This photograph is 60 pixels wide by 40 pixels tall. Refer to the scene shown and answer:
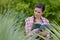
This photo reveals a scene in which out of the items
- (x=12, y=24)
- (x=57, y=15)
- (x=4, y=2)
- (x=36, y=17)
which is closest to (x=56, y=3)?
(x=57, y=15)

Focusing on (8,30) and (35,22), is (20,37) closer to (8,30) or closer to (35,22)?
(8,30)

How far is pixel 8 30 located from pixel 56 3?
5.36 meters

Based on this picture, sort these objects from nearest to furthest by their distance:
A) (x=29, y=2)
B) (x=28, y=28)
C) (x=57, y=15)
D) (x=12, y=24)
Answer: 1. (x=12, y=24)
2. (x=28, y=28)
3. (x=57, y=15)
4. (x=29, y=2)

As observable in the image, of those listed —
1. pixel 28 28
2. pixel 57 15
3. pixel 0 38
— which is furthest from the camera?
pixel 57 15

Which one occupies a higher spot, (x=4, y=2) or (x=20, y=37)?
(x=20, y=37)

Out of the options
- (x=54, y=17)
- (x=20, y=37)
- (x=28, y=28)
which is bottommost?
(x=54, y=17)

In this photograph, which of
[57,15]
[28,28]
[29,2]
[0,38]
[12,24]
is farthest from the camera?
[29,2]

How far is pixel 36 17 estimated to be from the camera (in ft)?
19.9

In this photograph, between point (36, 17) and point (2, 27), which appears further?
point (36, 17)

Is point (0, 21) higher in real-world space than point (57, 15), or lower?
higher

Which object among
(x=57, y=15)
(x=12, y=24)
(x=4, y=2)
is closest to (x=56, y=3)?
(x=57, y=15)

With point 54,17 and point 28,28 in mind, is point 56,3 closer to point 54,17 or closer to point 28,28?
point 54,17

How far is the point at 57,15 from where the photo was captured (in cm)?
915

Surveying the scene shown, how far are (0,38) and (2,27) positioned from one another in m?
0.15
